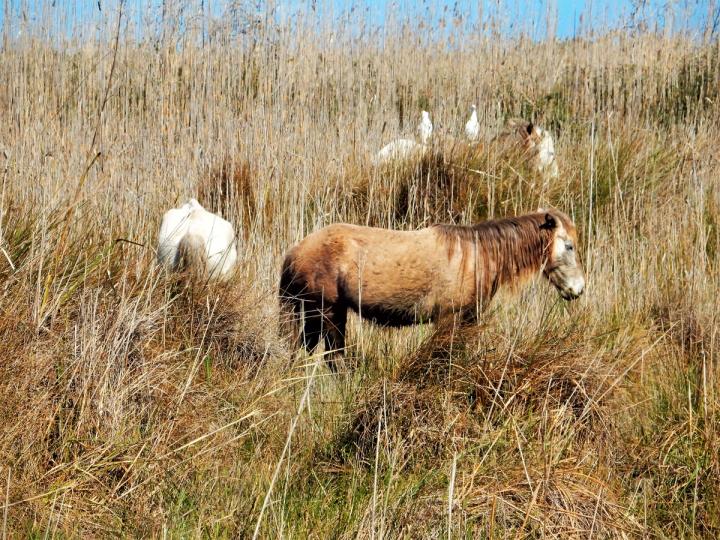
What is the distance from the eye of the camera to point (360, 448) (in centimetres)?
321

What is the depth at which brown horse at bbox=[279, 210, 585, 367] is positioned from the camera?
15.4ft

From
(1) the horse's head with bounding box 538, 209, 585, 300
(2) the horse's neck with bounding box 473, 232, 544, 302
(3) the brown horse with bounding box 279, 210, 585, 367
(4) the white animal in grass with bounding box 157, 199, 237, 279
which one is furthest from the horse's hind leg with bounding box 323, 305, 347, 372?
(1) the horse's head with bounding box 538, 209, 585, 300

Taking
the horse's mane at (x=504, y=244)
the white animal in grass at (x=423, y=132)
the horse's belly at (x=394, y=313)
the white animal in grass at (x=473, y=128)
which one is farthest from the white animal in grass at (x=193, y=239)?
the white animal in grass at (x=473, y=128)

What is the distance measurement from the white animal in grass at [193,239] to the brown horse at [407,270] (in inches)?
19.1

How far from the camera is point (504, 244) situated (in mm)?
5039

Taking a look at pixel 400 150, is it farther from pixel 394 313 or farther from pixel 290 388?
pixel 290 388

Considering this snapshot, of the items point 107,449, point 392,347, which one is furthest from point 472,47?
point 107,449

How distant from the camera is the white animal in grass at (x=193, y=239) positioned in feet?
16.7

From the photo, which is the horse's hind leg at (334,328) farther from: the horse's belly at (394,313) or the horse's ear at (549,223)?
the horse's ear at (549,223)

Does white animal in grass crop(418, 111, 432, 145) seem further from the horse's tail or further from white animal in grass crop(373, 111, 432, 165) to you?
the horse's tail

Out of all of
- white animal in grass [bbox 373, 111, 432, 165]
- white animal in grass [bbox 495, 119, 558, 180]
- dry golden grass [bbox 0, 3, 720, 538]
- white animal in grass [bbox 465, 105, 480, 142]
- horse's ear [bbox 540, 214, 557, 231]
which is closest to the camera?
dry golden grass [bbox 0, 3, 720, 538]

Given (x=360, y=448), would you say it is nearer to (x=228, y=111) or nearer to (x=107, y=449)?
(x=107, y=449)

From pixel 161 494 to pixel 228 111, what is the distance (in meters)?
4.59

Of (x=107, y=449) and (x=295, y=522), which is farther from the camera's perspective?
(x=107, y=449)
